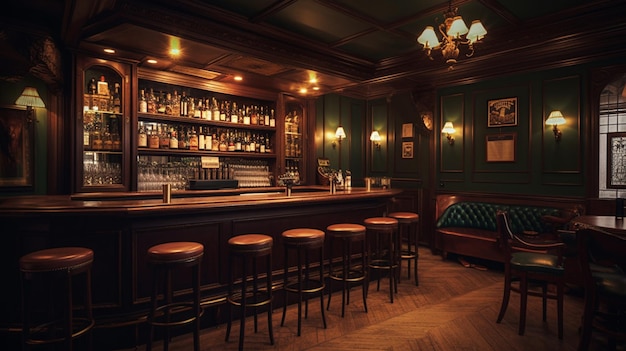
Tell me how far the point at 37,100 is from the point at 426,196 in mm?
6052

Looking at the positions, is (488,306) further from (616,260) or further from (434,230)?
(434,230)

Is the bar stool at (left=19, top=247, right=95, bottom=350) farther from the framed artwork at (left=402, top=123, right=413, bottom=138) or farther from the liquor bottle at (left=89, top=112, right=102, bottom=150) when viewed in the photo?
the framed artwork at (left=402, top=123, right=413, bottom=138)

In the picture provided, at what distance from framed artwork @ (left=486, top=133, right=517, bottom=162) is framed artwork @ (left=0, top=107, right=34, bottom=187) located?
647 centimetres

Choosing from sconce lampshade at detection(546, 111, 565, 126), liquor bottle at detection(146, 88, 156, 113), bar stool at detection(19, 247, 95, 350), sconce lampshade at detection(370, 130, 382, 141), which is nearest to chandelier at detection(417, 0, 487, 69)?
sconce lampshade at detection(546, 111, 565, 126)

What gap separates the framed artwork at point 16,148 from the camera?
4070 millimetres

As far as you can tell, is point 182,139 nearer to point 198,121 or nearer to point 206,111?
point 198,121

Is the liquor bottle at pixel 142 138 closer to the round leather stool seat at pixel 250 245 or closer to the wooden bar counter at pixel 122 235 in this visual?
the wooden bar counter at pixel 122 235

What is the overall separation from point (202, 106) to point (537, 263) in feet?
15.8

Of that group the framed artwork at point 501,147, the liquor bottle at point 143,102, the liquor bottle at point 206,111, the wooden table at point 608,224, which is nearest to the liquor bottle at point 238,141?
the liquor bottle at point 206,111

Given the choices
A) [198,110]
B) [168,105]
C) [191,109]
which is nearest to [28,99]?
[168,105]

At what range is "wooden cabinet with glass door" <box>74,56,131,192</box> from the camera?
431cm

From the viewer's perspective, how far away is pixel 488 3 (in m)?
4.12

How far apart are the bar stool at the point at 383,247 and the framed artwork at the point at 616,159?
426 centimetres

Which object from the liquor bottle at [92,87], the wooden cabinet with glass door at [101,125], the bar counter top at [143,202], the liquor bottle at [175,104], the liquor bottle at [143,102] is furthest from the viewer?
the liquor bottle at [175,104]
